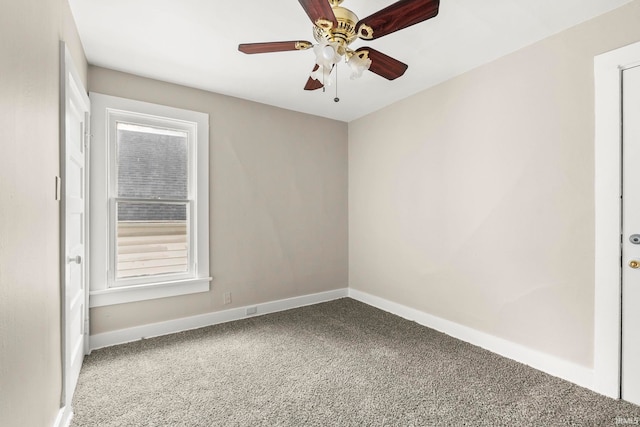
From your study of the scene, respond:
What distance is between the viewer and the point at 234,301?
11.3ft

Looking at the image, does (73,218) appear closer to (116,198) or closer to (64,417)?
(116,198)

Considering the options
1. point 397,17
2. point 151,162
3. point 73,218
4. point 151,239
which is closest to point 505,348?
point 397,17

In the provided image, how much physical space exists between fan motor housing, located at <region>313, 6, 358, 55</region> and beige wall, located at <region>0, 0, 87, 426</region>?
126 centimetres

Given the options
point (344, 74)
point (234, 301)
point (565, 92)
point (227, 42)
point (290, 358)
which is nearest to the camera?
point (565, 92)

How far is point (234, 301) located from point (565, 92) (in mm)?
3460

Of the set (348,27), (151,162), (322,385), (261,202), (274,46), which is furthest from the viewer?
(261,202)

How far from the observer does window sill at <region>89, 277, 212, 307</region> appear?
8.95 ft

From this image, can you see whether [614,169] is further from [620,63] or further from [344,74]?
[344,74]

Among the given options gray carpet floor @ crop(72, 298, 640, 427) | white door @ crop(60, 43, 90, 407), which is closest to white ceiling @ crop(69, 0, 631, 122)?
white door @ crop(60, 43, 90, 407)

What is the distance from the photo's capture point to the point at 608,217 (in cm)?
200

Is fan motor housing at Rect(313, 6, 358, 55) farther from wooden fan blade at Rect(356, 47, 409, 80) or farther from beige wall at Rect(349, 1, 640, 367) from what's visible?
beige wall at Rect(349, 1, 640, 367)

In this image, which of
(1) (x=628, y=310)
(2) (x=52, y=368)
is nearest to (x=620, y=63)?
(1) (x=628, y=310)

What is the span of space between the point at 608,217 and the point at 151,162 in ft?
12.1

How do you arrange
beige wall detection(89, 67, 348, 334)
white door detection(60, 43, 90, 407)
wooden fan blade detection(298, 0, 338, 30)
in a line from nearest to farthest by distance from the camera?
wooden fan blade detection(298, 0, 338, 30) < white door detection(60, 43, 90, 407) < beige wall detection(89, 67, 348, 334)
